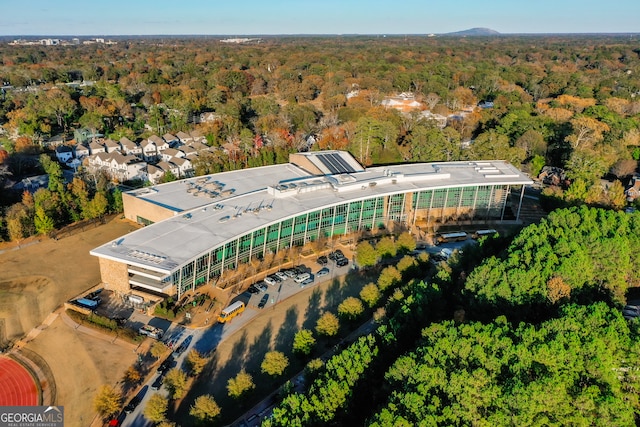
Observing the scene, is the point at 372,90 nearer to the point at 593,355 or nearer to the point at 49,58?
the point at 593,355

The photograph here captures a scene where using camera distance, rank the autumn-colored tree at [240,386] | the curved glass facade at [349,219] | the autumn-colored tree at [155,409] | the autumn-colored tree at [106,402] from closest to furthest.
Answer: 1. the autumn-colored tree at [155,409]
2. the autumn-colored tree at [106,402]
3. the autumn-colored tree at [240,386]
4. the curved glass facade at [349,219]

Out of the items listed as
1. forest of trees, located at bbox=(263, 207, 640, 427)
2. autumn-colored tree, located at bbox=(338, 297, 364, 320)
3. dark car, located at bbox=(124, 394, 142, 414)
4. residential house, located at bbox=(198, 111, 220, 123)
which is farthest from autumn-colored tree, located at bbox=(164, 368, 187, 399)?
residential house, located at bbox=(198, 111, 220, 123)

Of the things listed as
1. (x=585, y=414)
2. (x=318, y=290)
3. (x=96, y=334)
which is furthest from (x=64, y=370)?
(x=585, y=414)

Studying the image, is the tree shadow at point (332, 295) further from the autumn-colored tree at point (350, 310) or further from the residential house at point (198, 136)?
the residential house at point (198, 136)

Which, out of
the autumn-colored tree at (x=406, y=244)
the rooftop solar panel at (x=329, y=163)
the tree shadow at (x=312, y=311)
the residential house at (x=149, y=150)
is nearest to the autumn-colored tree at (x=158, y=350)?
the tree shadow at (x=312, y=311)

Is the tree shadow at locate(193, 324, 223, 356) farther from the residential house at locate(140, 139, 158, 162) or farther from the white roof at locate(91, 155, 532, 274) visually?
the residential house at locate(140, 139, 158, 162)

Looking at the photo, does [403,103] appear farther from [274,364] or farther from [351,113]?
[274,364]
